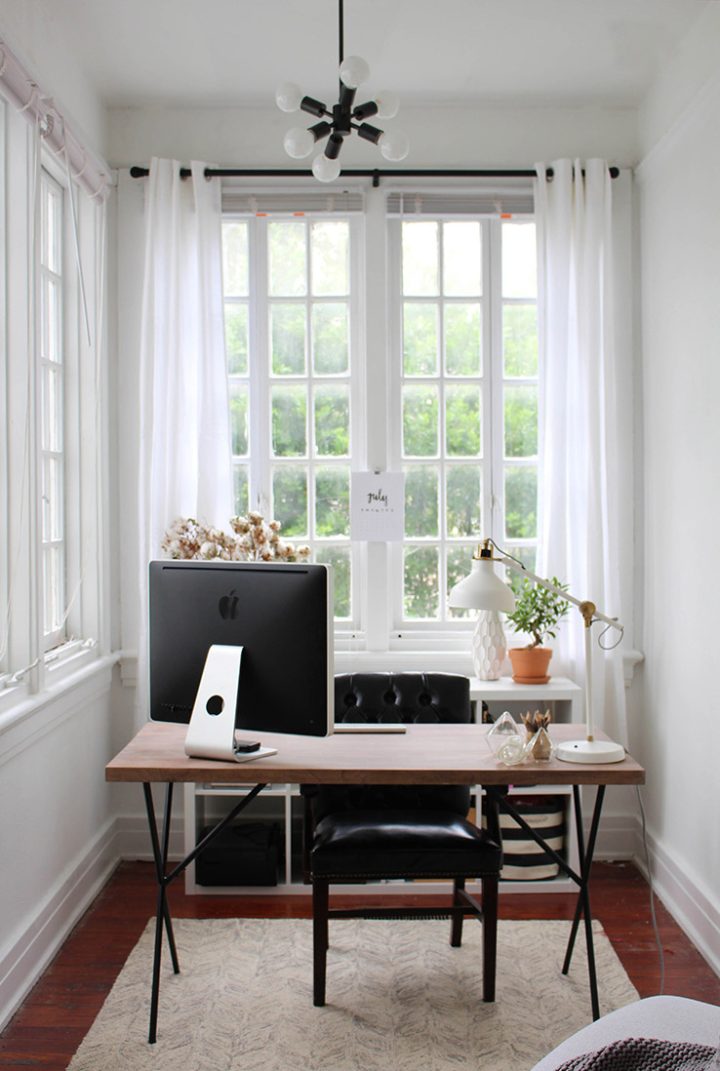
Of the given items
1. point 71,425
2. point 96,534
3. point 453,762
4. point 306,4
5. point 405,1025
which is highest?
point 306,4

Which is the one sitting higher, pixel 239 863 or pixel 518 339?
pixel 518 339

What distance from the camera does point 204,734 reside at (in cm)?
248

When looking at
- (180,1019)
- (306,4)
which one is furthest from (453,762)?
(306,4)

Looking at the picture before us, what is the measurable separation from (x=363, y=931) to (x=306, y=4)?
3045mm

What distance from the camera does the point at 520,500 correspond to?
13.0ft

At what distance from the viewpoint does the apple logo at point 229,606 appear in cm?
253

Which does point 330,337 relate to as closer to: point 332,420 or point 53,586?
point 332,420

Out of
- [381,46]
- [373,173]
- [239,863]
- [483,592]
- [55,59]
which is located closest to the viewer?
[483,592]

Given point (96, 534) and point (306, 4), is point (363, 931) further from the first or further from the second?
point (306, 4)

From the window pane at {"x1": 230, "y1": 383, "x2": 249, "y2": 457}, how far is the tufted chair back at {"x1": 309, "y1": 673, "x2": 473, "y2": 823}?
1.20m

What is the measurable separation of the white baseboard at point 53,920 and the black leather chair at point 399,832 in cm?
84

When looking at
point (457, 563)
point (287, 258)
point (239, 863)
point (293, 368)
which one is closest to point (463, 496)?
point (457, 563)

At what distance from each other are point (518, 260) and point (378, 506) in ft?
3.86

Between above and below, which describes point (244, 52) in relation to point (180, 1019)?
above
